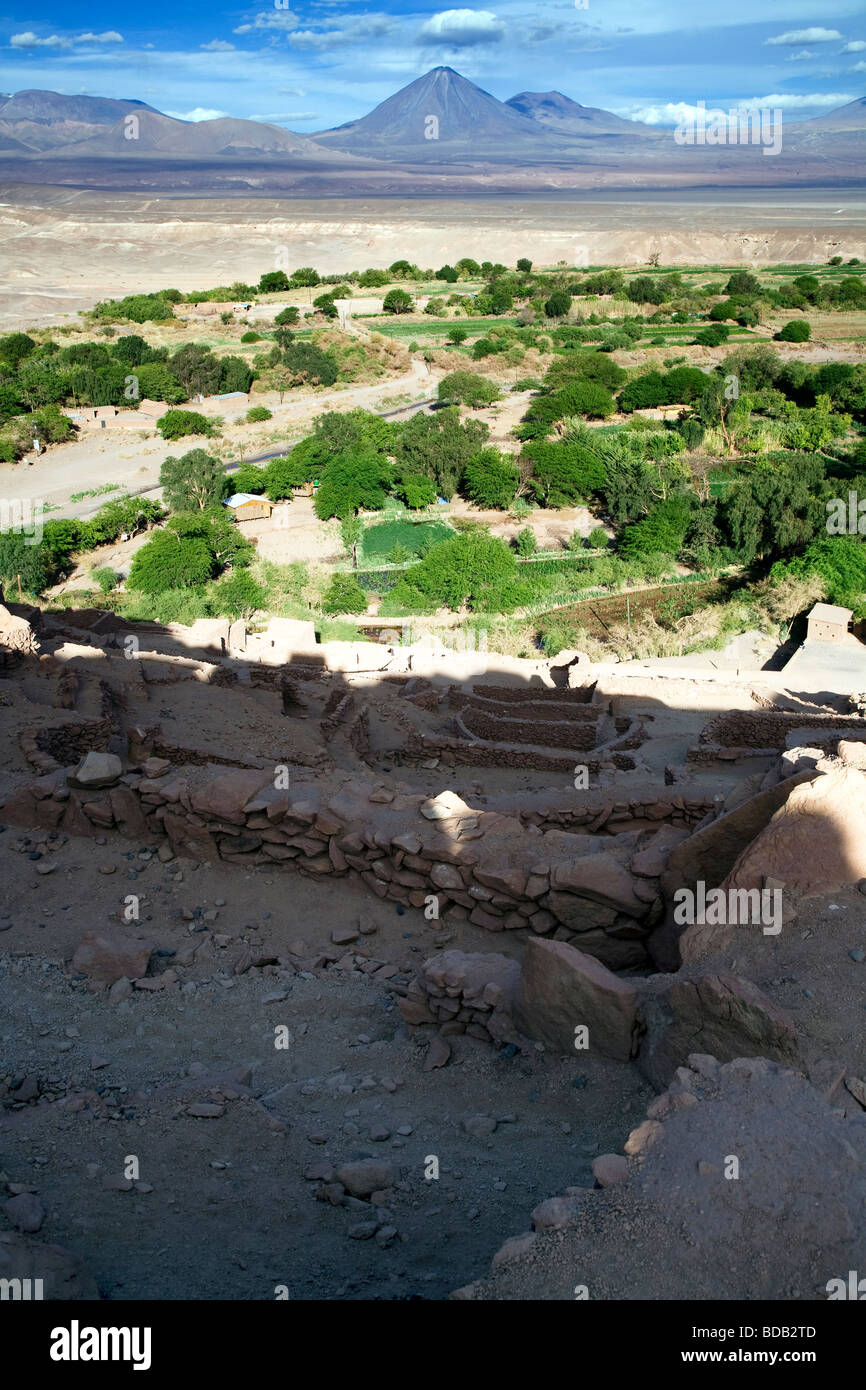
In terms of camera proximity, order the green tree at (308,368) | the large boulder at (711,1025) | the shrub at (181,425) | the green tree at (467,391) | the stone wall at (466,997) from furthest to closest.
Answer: the green tree at (308,368) → the green tree at (467,391) → the shrub at (181,425) → the stone wall at (466,997) → the large boulder at (711,1025)

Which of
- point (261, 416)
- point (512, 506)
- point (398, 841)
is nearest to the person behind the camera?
point (398, 841)

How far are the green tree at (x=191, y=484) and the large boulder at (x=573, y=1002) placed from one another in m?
31.9

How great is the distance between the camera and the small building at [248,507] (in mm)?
37094

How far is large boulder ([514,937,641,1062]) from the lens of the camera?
6777mm

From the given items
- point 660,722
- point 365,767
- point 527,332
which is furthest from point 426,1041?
point 527,332

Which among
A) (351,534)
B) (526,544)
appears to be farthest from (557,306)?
(526,544)

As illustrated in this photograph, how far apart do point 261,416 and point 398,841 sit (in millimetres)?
43942

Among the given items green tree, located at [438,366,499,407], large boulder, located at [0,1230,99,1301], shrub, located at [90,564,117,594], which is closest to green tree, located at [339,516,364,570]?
shrub, located at [90,564,117,594]

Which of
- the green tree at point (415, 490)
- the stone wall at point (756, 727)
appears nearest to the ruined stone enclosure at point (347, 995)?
the stone wall at point (756, 727)

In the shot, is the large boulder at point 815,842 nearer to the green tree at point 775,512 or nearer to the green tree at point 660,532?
the green tree at point 775,512

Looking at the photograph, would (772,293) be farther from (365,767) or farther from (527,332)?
(365,767)

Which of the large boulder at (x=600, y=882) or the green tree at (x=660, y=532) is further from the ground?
the green tree at (x=660, y=532)

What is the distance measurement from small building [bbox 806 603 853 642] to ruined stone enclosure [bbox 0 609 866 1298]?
35.5 ft
